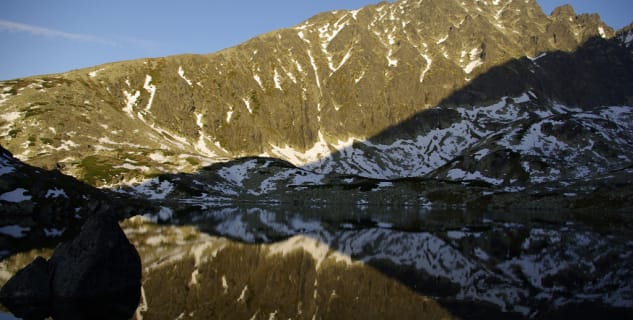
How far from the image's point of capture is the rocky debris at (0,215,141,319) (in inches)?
1061

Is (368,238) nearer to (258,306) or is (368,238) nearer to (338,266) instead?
(338,266)

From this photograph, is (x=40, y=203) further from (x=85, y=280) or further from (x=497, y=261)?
(x=497, y=261)

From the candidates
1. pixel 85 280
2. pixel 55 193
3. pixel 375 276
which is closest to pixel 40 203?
Result: pixel 55 193

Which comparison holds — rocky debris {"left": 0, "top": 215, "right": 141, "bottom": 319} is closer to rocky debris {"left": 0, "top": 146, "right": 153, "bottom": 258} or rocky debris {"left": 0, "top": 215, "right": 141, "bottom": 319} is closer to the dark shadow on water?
the dark shadow on water

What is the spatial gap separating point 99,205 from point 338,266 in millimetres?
65312

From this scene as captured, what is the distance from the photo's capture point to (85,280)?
97.8 ft

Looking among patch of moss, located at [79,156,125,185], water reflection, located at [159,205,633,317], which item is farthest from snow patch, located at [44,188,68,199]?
patch of moss, located at [79,156,125,185]

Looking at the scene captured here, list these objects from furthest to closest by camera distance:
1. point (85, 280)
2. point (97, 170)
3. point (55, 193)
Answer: point (97, 170), point (55, 193), point (85, 280)

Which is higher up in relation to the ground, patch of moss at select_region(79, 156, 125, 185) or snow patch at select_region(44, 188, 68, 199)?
patch of moss at select_region(79, 156, 125, 185)

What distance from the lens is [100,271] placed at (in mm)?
30844

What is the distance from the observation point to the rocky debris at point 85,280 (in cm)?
2694

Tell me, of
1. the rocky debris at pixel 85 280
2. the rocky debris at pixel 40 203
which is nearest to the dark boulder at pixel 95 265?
the rocky debris at pixel 85 280

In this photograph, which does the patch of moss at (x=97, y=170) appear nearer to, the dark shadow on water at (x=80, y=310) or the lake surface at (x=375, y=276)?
the lake surface at (x=375, y=276)

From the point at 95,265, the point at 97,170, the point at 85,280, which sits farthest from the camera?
the point at 97,170
